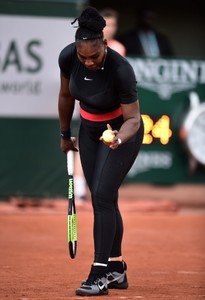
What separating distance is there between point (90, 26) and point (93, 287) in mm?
1772

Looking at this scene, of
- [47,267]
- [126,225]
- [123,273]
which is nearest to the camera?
[123,273]

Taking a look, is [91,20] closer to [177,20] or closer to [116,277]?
[116,277]

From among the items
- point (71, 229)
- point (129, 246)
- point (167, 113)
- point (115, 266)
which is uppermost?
point (71, 229)

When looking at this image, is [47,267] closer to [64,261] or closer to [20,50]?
[64,261]

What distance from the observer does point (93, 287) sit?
657 centimetres

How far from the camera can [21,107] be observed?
12297mm

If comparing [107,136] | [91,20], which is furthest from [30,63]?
[107,136]

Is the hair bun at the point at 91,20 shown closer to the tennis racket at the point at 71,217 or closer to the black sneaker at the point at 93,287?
the tennis racket at the point at 71,217

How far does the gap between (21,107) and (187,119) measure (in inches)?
88.5

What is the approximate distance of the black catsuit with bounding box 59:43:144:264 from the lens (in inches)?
258

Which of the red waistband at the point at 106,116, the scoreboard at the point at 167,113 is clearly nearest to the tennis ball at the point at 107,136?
the red waistband at the point at 106,116

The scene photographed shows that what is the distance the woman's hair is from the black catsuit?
0.24 metres

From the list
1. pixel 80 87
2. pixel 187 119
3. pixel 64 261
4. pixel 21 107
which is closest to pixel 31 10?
pixel 21 107

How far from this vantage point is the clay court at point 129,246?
6.91 meters
